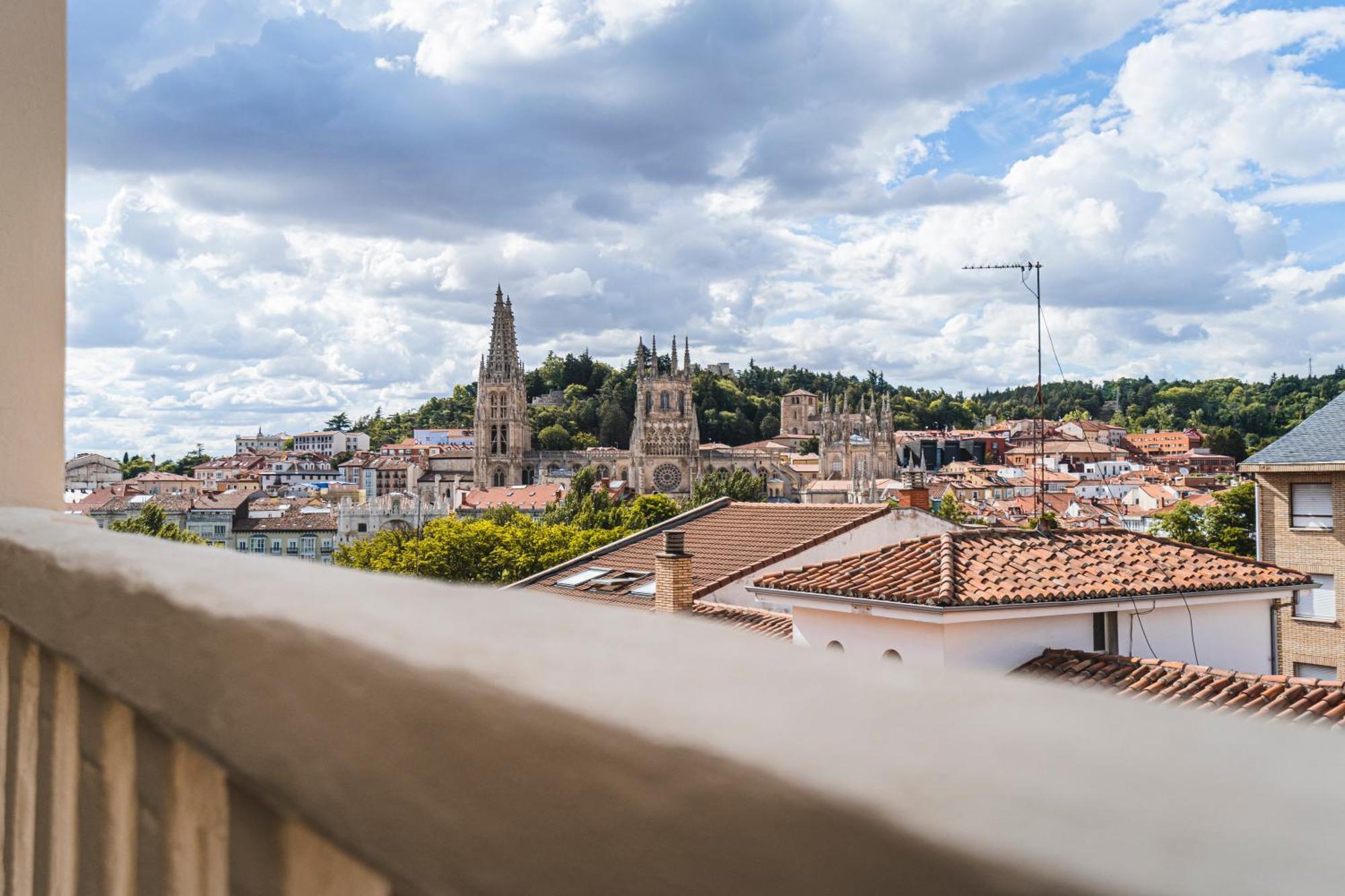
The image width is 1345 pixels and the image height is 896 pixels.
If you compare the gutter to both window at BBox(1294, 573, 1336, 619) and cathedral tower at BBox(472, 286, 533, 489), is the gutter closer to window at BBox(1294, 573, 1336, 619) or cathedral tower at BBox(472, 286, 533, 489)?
window at BBox(1294, 573, 1336, 619)

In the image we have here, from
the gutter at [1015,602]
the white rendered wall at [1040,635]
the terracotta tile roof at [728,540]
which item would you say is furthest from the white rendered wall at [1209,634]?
the terracotta tile roof at [728,540]

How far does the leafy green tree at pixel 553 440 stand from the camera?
418 feet

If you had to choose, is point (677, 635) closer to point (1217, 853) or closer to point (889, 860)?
point (889, 860)

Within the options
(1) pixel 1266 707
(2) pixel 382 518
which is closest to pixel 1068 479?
(2) pixel 382 518

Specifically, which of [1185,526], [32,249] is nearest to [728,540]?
[32,249]

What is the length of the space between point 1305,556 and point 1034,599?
37.6ft

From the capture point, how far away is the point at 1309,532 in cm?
1992

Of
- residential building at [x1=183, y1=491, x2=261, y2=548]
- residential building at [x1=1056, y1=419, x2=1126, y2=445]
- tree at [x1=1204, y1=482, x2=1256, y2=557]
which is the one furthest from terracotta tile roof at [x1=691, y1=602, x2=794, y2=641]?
residential building at [x1=1056, y1=419, x2=1126, y2=445]

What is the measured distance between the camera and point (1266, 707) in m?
8.97

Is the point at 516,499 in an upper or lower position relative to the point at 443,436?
lower

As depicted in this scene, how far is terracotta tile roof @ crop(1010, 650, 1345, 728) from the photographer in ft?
29.4

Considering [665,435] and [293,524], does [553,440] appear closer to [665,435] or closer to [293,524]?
[665,435]

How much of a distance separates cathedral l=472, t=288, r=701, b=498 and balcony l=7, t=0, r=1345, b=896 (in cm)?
9512

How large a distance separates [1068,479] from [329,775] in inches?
4135
